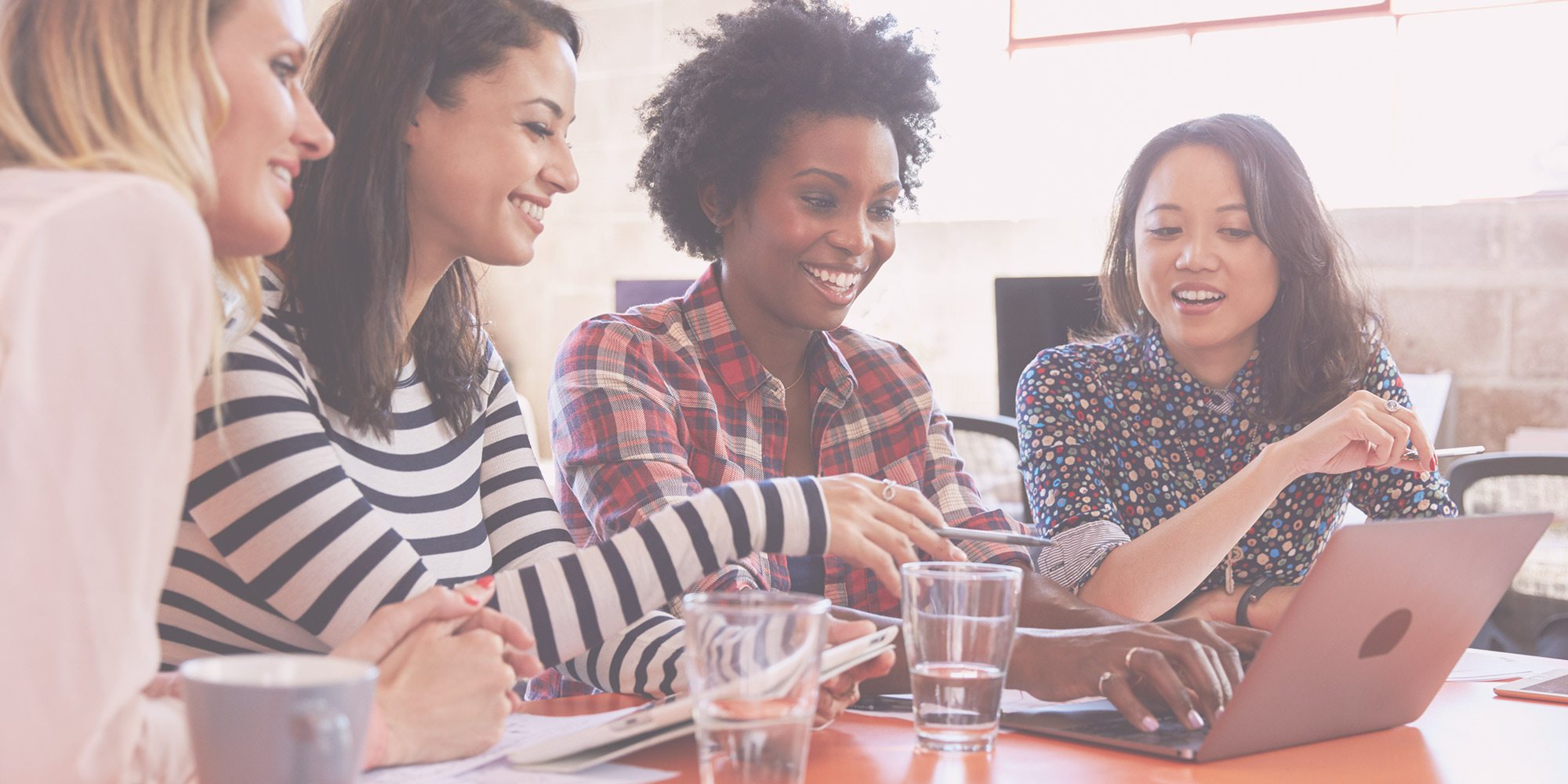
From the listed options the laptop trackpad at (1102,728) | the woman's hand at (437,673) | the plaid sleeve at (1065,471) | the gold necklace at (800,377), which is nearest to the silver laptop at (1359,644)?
the laptop trackpad at (1102,728)

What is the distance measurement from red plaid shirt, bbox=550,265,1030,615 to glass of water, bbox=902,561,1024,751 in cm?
41

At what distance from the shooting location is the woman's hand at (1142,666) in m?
0.95

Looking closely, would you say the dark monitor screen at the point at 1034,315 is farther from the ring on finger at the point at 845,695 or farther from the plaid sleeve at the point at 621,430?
the ring on finger at the point at 845,695

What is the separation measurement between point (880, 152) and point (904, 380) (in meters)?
0.28

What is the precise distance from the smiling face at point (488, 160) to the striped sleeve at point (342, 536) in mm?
288

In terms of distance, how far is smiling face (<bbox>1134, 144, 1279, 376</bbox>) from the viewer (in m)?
Answer: 1.73

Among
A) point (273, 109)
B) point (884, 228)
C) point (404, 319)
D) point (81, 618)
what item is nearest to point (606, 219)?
point (884, 228)

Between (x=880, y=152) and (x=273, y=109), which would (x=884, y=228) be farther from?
(x=273, y=109)

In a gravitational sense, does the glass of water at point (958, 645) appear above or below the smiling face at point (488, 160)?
below

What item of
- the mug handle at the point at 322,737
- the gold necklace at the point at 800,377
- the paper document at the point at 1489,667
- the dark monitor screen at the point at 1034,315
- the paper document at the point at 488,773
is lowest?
the paper document at the point at 1489,667

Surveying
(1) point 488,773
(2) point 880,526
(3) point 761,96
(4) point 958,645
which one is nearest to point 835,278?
(3) point 761,96

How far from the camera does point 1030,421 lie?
67.7 inches

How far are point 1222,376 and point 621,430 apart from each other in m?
0.86

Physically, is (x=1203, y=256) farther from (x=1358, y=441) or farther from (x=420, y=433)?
(x=420, y=433)
